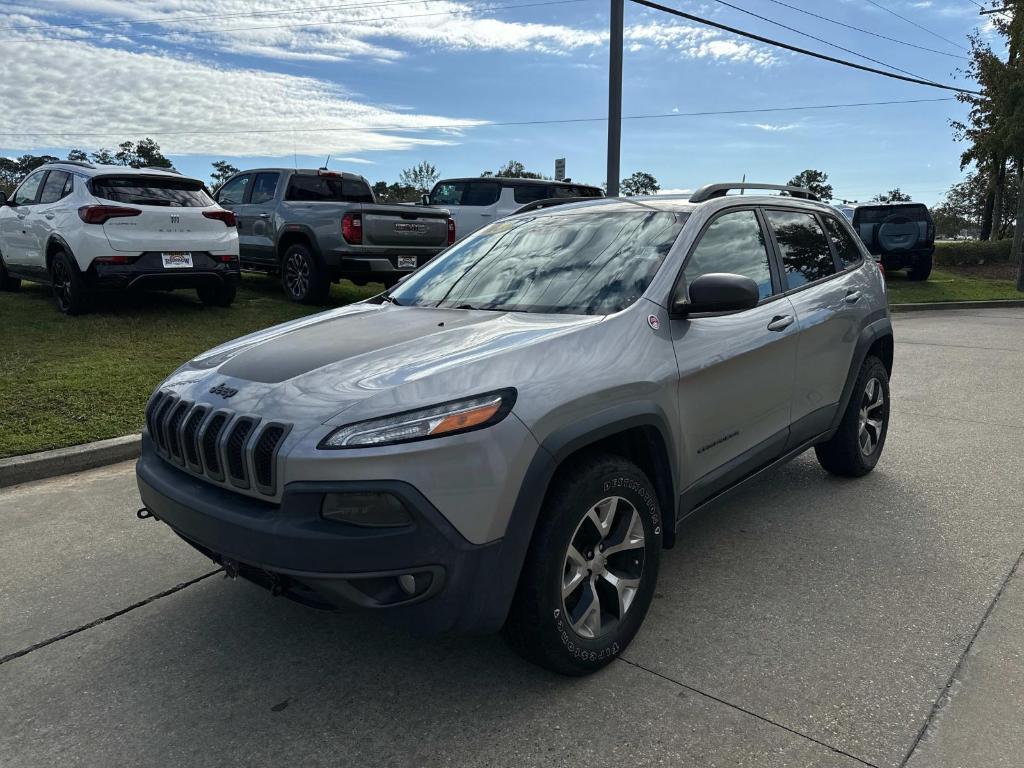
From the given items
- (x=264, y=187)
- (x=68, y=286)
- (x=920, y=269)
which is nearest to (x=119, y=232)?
(x=68, y=286)

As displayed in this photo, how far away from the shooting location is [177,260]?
893cm

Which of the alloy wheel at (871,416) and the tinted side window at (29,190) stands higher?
the tinted side window at (29,190)

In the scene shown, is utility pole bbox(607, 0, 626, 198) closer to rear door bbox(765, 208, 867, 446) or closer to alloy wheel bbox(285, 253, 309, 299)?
alloy wheel bbox(285, 253, 309, 299)

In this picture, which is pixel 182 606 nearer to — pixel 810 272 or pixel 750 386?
pixel 750 386

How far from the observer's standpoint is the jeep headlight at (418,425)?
2.26 metres

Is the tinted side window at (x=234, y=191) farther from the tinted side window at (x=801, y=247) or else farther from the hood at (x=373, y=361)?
the tinted side window at (x=801, y=247)

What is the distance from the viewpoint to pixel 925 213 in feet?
59.3

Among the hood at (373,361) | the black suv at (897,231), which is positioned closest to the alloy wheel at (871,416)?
the hood at (373,361)

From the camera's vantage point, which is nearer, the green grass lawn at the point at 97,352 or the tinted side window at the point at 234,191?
the green grass lawn at the point at 97,352

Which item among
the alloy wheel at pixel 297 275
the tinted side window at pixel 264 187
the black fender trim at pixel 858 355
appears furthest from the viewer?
the tinted side window at pixel 264 187

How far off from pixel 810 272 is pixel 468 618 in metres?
2.96

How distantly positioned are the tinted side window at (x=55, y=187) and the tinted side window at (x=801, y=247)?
8218 mm

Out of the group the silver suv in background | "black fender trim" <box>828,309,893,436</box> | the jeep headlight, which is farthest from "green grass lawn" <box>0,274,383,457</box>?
"black fender trim" <box>828,309,893,436</box>

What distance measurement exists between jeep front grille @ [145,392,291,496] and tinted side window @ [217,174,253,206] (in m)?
9.74
